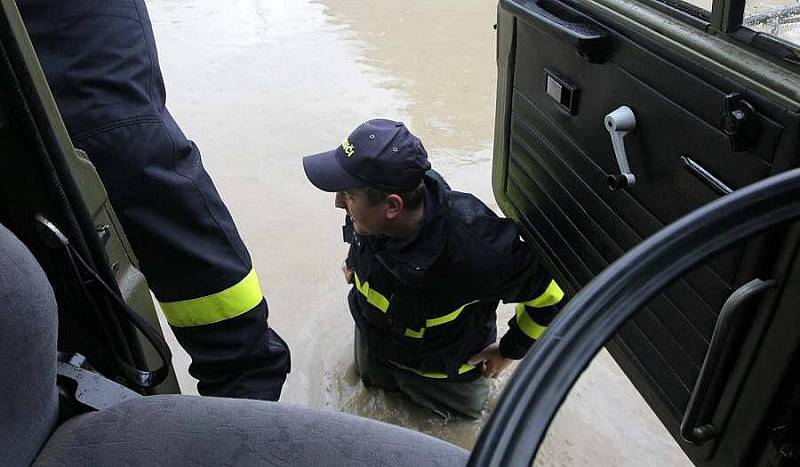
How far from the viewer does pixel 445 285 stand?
5.54ft

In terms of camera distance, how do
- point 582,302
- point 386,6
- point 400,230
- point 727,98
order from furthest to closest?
1. point 386,6
2. point 400,230
3. point 727,98
4. point 582,302

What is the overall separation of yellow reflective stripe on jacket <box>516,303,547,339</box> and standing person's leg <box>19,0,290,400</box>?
61 cm

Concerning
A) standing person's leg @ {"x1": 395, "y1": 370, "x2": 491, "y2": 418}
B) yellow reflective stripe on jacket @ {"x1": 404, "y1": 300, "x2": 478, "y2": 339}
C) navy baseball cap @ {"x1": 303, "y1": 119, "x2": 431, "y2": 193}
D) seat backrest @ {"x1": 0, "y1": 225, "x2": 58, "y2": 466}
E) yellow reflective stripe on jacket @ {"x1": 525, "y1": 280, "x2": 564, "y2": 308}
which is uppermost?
seat backrest @ {"x1": 0, "y1": 225, "x2": 58, "y2": 466}

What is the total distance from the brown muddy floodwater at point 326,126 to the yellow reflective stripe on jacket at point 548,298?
45cm

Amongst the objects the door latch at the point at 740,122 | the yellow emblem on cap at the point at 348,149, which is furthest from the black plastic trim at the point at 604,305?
the yellow emblem on cap at the point at 348,149

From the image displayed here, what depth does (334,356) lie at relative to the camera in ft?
7.33

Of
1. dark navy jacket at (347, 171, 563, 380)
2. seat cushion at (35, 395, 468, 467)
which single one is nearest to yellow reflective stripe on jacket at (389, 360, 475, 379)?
dark navy jacket at (347, 171, 563, 380)

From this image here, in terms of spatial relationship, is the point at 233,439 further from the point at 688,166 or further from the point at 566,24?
the point at 566,24

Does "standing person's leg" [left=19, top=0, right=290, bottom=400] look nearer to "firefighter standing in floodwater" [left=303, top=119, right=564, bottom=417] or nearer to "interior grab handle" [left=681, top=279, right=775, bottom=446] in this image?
"firefighter standing in floodwater" [left=303, top=119, right=564, bottom=417]

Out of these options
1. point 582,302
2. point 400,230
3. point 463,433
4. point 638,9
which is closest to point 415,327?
point 400,230

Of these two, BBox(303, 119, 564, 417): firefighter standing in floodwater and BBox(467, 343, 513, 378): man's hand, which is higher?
BBox(303, 119, 564, 417): firefighter standing in floodwater

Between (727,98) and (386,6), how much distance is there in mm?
4770

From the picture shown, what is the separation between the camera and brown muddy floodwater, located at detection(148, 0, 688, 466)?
2021 millimetres

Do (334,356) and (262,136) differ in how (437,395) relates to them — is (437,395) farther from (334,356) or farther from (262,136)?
(262,136)
